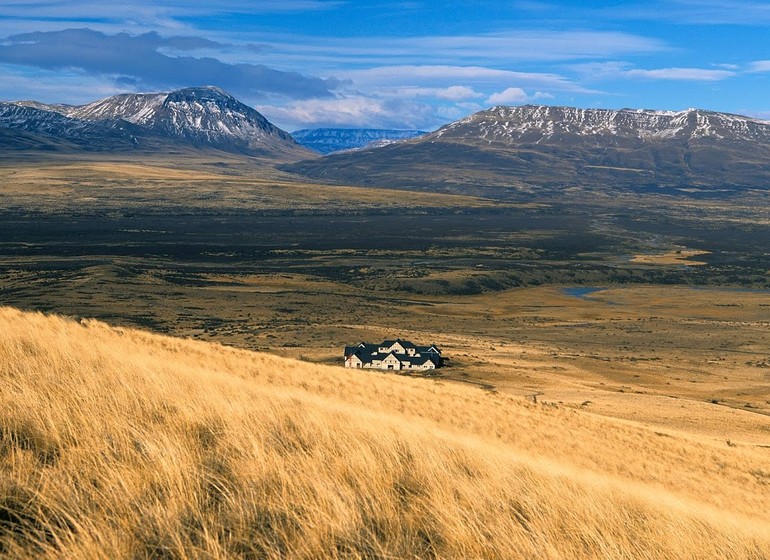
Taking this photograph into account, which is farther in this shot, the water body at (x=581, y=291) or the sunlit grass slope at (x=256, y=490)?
the water body at (x=581, y=291)

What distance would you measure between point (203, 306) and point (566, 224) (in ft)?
456

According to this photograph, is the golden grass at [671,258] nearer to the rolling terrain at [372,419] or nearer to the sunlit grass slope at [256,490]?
the rolling terrain at [372,419]

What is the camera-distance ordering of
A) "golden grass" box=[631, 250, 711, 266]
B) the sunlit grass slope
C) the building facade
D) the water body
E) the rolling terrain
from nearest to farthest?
the sunlit grass slope, the rolling terrain, the building facade, the water body, "golden grass" box=[631, 250, 711, 266]

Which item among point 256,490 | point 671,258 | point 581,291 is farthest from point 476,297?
point 256,490

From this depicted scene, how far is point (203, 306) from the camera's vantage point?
7356 centimetres

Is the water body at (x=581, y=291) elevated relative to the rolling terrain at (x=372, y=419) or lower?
lower

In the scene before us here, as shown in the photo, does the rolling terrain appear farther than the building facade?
No

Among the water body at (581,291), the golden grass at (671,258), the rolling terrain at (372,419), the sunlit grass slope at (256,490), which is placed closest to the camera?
the sunlit grass slope at (256,490)

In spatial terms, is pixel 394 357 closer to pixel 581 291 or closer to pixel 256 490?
pixel 256 490

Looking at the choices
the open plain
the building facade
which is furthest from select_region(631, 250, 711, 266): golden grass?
the building facade

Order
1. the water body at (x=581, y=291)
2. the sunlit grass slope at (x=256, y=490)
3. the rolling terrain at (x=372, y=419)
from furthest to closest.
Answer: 1. the water body at (x=581, y=291)
2. the rolling terrain at (x=372, y=419)
3. the sunlit grass slope at (x=256, y=490)

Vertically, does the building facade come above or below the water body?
above

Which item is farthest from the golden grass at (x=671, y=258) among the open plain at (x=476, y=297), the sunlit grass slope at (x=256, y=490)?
the sunlit grass slope at (x=256, y=490)

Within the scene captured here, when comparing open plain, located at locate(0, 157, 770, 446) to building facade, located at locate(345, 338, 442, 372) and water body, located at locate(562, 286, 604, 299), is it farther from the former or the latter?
building facade, located at locate(345, 338, 442, 372)
